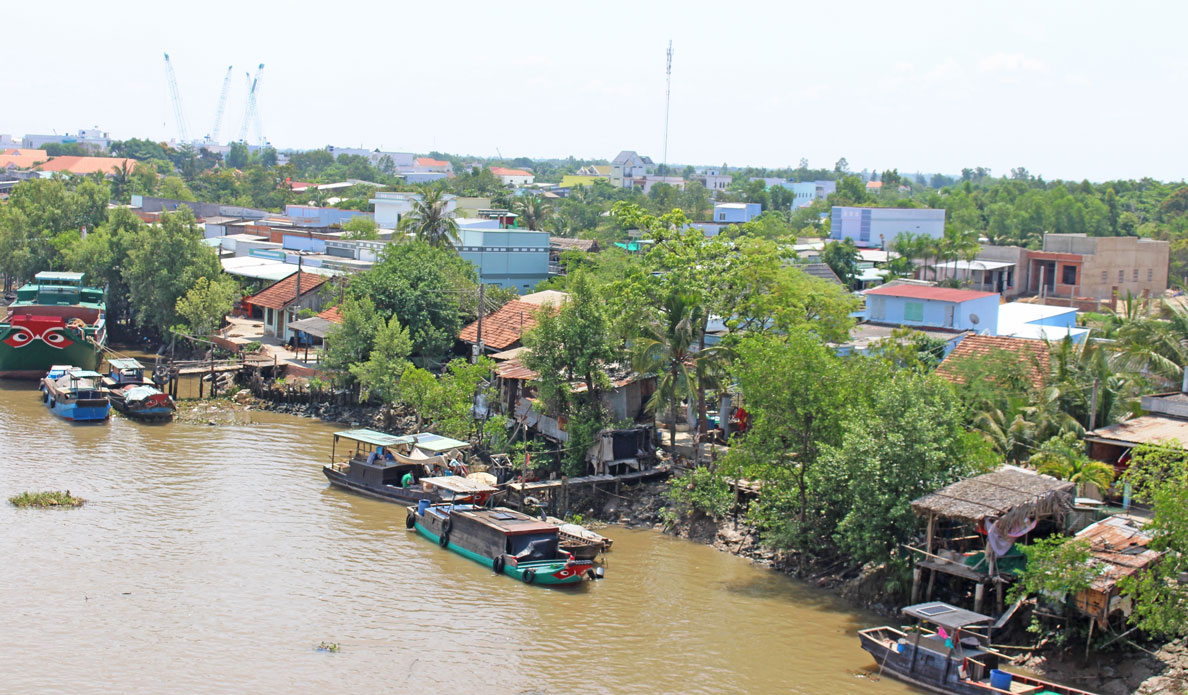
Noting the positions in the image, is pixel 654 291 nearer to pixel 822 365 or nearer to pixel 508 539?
pixel 822 365

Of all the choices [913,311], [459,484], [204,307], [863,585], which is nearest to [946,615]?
[863,585]

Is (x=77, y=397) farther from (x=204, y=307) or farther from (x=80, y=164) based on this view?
(x=80, y=164)

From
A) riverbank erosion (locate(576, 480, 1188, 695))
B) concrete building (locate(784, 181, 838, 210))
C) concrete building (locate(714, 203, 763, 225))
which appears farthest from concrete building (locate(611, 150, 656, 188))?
riverbank erosion (locate(576, 480, 1188, 695))

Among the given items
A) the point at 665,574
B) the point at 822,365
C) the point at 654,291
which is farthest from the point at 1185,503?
the point at 654,291

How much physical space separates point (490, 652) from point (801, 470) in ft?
24.4

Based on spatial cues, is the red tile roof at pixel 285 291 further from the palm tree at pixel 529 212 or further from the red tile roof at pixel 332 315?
the palm tree at pixel 529 212

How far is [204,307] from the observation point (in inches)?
1690

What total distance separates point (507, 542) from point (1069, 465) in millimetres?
11046

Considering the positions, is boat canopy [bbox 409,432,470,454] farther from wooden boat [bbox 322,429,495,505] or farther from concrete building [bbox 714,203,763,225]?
concrete building [bbox 714,203,763,225]

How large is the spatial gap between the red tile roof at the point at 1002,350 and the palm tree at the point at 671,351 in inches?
253

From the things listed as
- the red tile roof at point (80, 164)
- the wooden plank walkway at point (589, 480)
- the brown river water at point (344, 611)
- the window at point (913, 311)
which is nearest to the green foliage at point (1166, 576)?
the brown river water at point (344, 611)

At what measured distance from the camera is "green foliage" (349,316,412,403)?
107 ft

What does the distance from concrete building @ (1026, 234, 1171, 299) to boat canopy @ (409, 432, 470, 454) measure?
39.2 meters

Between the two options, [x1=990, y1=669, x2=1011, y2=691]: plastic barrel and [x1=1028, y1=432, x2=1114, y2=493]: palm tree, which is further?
[x1=1028, y1=432, x2=1114, y2=493]: palm tree
